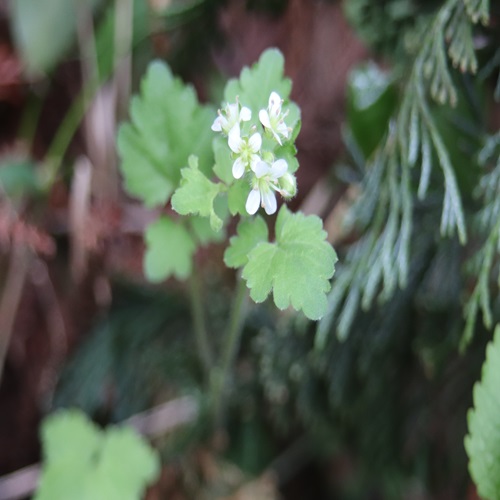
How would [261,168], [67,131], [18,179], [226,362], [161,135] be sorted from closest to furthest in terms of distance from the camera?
[261,168], [161,135], [226,362], [18,179], [67,131]

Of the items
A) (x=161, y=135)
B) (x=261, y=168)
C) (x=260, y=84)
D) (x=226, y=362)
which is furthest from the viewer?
(x=226, y=362)

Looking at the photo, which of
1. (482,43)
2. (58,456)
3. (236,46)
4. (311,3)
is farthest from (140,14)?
(58,456)

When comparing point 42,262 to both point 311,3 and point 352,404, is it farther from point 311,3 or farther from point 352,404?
point 311,3

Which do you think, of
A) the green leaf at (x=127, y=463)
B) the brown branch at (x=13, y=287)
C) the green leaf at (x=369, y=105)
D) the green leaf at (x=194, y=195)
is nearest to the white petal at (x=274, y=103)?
the green leaf at (x=194, y=195)

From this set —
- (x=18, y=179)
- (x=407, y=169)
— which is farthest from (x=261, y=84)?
(x=18, y=179)

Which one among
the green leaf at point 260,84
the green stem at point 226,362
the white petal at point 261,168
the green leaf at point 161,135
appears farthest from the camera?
the green stem at point 226,362

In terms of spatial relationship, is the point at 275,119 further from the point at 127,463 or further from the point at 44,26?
the point at 44,26

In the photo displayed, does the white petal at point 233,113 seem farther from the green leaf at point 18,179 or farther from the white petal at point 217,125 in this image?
the green leaf at point 18,179
